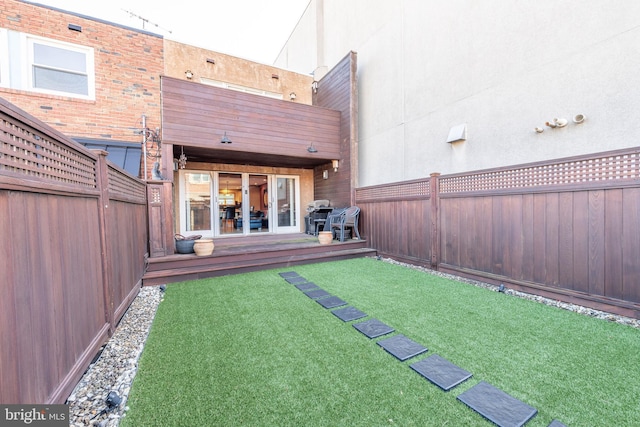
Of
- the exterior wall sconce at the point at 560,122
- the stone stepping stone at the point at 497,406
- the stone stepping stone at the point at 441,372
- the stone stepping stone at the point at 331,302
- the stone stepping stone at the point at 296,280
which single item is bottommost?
the stone stepping stone at the point at 497,406

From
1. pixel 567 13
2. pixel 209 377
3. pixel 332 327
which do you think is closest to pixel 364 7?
pixel 567 13

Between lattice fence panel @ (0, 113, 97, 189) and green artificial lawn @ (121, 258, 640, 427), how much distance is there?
4.72ft

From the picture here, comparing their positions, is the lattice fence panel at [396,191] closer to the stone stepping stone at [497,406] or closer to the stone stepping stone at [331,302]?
the stone stepping stone at [331,302]

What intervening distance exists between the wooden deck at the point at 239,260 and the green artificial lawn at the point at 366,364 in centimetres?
110

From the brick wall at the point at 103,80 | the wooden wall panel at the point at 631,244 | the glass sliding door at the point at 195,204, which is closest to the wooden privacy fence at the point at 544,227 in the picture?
the wooden wall panel at the point at 631,244

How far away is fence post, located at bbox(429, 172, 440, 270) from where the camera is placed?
15.8ft

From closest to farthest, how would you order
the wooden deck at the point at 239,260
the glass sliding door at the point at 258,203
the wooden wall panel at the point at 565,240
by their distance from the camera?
the wooden wall panel at the point at 565,240 → the wooden deck at the point at 239,260 → the glass sliding door at the point at 258,203

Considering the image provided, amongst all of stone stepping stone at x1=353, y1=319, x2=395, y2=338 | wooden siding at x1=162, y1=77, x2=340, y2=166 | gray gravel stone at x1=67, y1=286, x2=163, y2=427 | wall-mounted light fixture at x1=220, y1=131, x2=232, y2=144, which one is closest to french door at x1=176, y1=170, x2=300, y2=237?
wooden siding at x1=162, y1=77, x2=340, y2=166

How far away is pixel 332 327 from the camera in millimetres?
2596

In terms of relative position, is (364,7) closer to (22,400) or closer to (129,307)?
(129,307)

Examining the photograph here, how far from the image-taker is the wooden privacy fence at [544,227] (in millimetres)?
2758

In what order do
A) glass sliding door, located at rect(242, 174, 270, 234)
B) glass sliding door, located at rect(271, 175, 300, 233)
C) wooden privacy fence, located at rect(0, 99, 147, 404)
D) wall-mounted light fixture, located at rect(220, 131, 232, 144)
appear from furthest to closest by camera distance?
glass sliding door, located at rect(271, 175, 300, 233), glass sliding door, located at rect(242, 174, 270, 234), wall-mounted light fixture, located at rect(220, 131, 232, 144), wooden privacy fence, located at rect(0, 99, 147, 404)

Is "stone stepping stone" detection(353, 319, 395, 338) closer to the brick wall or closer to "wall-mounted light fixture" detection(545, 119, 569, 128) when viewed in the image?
"wall-mounted light fixture" detection(545, 119, 569, 128)

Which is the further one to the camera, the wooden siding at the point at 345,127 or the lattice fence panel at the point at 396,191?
the wooden siding at the point at 345,127
